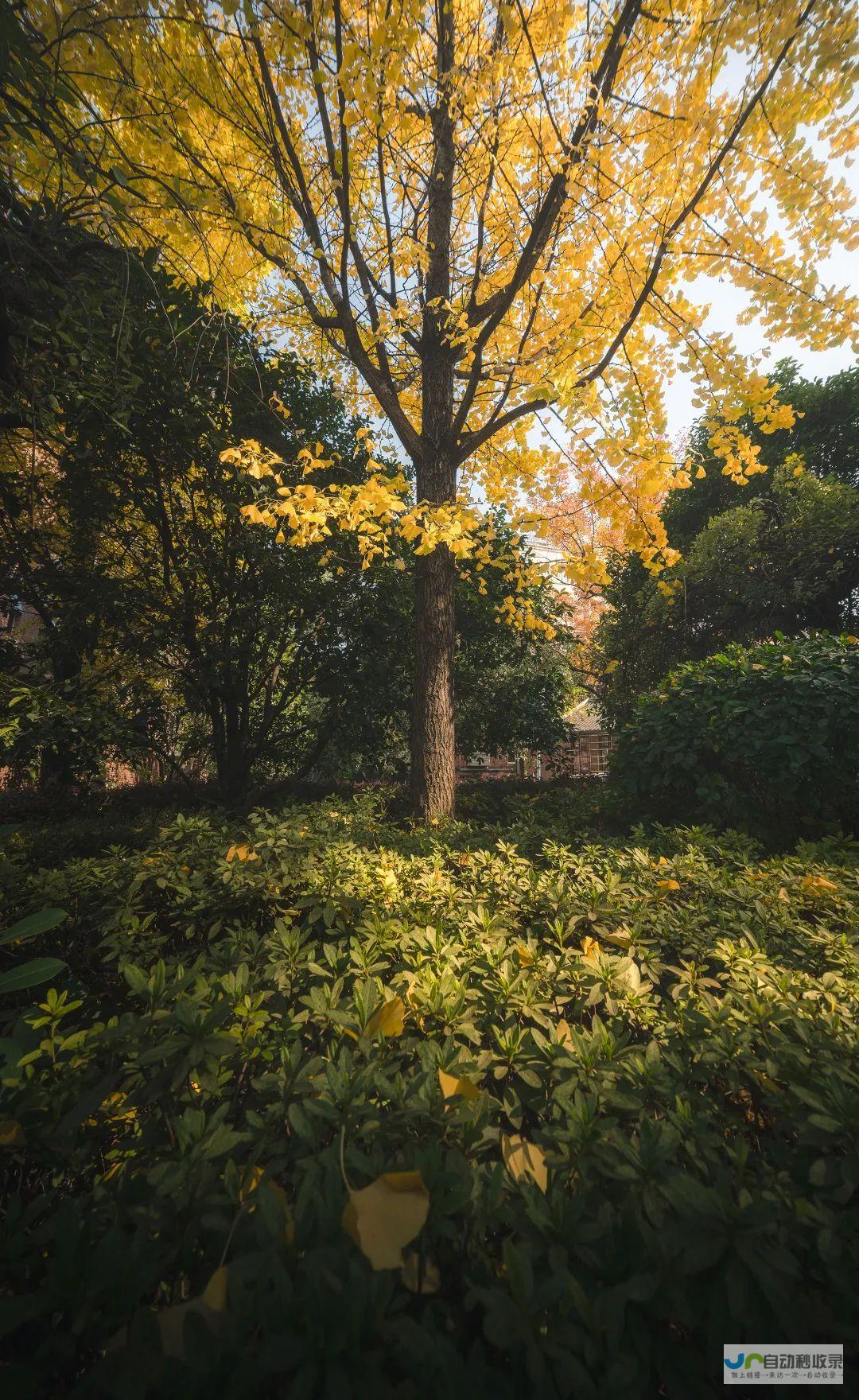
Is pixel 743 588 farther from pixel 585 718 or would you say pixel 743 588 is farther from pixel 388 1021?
pixel 388 1021

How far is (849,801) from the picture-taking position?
428cm

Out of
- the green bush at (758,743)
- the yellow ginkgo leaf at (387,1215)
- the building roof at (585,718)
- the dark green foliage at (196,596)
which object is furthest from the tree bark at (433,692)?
the building roof at (585,718)

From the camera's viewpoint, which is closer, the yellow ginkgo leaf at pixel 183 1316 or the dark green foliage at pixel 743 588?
the yellow ginkgo leaf at pixel 183 1316

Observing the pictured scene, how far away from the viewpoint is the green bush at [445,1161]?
0.67m

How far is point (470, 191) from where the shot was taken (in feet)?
15.2

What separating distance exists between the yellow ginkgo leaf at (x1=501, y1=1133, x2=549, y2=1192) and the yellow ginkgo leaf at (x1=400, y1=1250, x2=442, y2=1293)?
21 centimetres

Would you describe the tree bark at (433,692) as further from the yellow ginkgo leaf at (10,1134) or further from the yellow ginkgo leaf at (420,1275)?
the yellow ginkgo leaf at (420,1275)

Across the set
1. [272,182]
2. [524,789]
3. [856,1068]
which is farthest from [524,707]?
[856,1068]

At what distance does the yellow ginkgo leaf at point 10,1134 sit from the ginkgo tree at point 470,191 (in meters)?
3.03

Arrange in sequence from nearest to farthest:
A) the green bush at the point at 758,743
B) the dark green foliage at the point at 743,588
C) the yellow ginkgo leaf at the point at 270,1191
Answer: the yellow ginkgo leaf at the point at 270,1191 → the green bush at the point at 758,743 → the dark green foliage at the point at 743,588

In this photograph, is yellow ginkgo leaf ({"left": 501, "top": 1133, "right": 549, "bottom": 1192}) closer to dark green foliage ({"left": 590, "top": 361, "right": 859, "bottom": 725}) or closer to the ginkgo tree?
the ginkgo tree

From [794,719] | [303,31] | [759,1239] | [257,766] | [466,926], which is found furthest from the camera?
[257,766]

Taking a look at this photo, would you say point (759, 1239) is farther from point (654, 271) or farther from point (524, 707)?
point (524, 707)

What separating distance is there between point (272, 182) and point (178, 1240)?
5.46 metres
